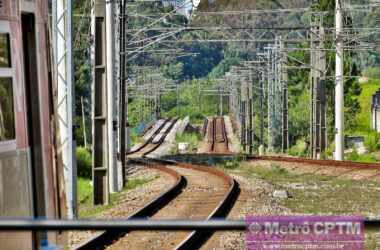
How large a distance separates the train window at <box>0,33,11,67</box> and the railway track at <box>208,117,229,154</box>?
5319cm

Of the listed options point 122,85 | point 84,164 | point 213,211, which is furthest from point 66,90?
point 84,164

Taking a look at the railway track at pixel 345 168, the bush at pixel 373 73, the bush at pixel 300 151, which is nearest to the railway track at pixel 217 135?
the bush at pixel 300 151

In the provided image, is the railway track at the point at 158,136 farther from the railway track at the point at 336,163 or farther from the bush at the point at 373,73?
the bush at the point at 373,73

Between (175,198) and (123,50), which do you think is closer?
(175,198)

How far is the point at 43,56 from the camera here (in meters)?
7.44

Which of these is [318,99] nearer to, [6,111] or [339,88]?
[339,88]

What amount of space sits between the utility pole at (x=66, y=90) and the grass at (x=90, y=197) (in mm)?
4226

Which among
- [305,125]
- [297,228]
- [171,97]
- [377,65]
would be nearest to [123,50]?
[297,228]

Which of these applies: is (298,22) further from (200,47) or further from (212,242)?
(212,242)

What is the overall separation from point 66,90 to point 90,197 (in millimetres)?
9714

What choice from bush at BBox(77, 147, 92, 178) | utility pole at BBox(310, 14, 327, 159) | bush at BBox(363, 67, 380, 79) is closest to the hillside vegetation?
bush at BBox(363, 67, 380, 79)

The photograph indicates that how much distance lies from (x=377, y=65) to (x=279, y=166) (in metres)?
142

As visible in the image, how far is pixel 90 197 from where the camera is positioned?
23.4 metres

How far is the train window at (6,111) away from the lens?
6281 mm
